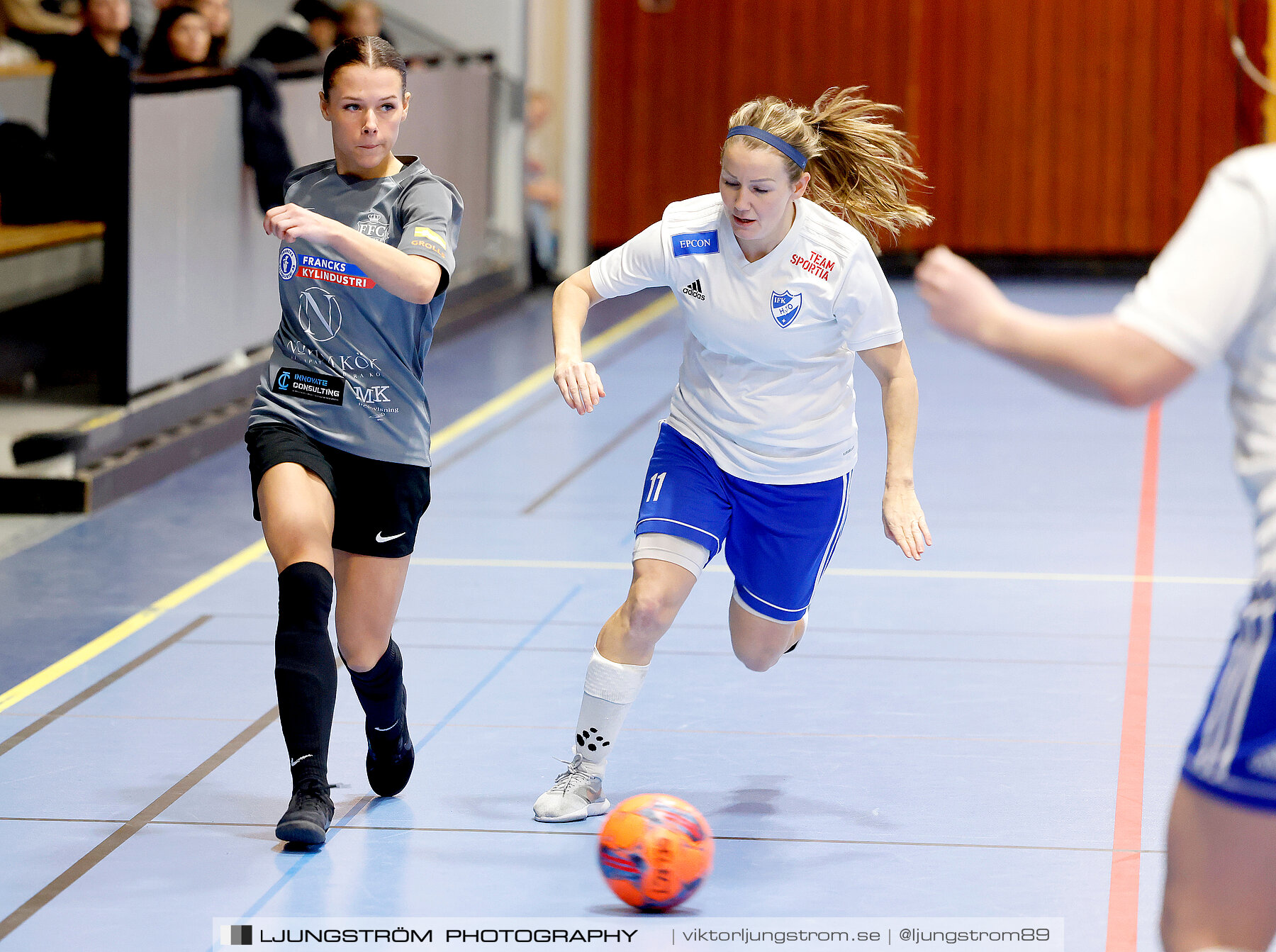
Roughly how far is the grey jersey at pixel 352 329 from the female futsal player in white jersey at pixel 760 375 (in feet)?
1.32

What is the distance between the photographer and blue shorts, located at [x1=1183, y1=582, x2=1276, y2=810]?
2.17 meters

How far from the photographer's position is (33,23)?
1154cm

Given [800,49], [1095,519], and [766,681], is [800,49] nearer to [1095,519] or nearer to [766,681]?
[1095,519]

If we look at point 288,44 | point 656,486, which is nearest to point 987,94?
point 288,44

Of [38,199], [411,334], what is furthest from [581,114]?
[411,334]

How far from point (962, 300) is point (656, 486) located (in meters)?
2.14

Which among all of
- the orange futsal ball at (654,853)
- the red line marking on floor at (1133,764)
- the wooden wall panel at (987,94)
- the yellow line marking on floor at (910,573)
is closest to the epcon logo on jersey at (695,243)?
the red line marking on floor at (1133,764)

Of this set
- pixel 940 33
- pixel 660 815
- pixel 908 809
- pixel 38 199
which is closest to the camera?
pixel 660 815

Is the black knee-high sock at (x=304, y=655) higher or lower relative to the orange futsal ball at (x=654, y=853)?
higher

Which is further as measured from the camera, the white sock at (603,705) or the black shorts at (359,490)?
the white sock at (603,705)

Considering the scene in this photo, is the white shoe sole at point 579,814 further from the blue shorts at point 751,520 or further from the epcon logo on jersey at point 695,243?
the epcon logo on jersey at point 695,243

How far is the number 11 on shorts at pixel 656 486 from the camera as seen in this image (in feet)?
14.1

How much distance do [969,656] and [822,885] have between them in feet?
6.72

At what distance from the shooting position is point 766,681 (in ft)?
18.2
